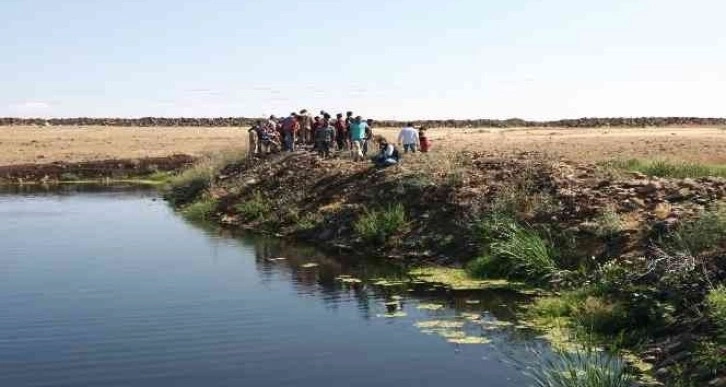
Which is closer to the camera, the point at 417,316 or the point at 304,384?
the point at 304,384

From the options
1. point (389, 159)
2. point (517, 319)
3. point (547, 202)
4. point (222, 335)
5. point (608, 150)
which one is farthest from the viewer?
point (608, 150)

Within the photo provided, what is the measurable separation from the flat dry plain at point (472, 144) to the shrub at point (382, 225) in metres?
7.64

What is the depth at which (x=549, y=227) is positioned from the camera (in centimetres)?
2175

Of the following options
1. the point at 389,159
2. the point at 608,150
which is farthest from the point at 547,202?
the point at 608,150

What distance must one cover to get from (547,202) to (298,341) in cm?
1006

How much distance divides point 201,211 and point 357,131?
23.1 feet

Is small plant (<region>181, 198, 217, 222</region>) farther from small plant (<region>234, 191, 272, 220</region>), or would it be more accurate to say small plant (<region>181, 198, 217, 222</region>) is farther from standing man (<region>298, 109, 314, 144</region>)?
standing man (<region>298, 109, 314, 144</region>)

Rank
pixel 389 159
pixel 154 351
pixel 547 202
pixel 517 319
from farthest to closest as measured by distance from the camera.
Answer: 1. pixel 389 159
2. pixel 547 202
3. pixel 517 319
4. pixel 154 351

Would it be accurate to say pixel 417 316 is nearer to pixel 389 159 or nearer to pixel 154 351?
pixel 154 351

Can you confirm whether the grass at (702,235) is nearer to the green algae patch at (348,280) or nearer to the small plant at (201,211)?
the green algae patch at (348,280)

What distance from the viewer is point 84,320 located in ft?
55.1

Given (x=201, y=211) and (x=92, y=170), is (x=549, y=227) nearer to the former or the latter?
(x=201, y=211)

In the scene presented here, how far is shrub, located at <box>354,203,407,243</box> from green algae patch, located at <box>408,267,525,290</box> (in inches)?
134

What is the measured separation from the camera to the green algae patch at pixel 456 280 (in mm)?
19766
